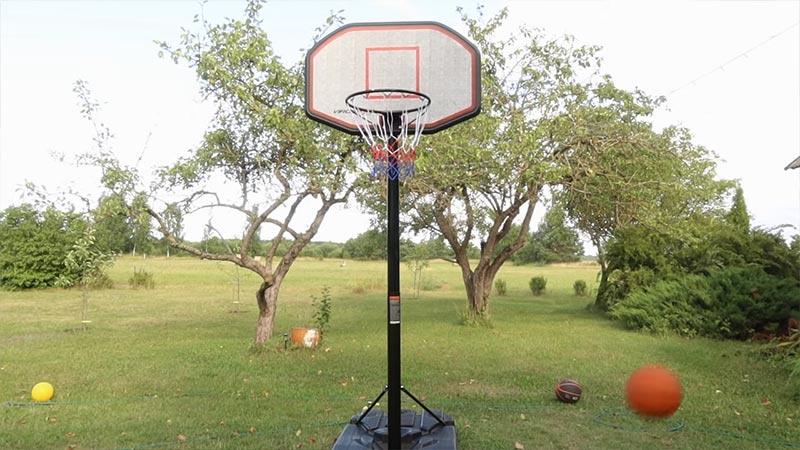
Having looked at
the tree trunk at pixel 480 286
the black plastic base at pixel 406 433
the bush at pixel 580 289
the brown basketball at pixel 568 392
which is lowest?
the black plastic base at pixel 406 433

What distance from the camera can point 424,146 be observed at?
32.9 ft

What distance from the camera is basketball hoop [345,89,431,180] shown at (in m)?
5.83

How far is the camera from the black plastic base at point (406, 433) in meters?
4.98

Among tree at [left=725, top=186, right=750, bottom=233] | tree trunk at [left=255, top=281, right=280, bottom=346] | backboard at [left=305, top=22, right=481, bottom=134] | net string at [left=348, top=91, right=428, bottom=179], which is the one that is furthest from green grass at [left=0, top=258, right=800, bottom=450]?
tree at [left=725, top=186, right=750, bottom=233]

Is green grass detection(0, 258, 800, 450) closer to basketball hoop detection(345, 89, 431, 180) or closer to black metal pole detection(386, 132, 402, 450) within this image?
black metal pole detection(386, 132, 402, 450)

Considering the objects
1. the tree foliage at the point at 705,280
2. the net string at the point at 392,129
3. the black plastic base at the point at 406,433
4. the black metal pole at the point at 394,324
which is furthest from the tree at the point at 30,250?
the black metal pole at the point at 394,324

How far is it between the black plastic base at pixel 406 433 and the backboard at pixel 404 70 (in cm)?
293

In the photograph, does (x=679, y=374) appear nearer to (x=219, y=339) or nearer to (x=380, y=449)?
(x=380, y=449)

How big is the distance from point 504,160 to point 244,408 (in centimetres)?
646

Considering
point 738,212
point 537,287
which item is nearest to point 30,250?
point 537,287

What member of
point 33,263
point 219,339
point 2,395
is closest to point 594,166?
point 219,339

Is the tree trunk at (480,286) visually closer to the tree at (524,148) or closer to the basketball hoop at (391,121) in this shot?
the tree at (524,148)

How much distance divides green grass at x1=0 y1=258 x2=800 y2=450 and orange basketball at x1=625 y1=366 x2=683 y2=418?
27cm

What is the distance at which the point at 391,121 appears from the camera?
5910 millimetres
